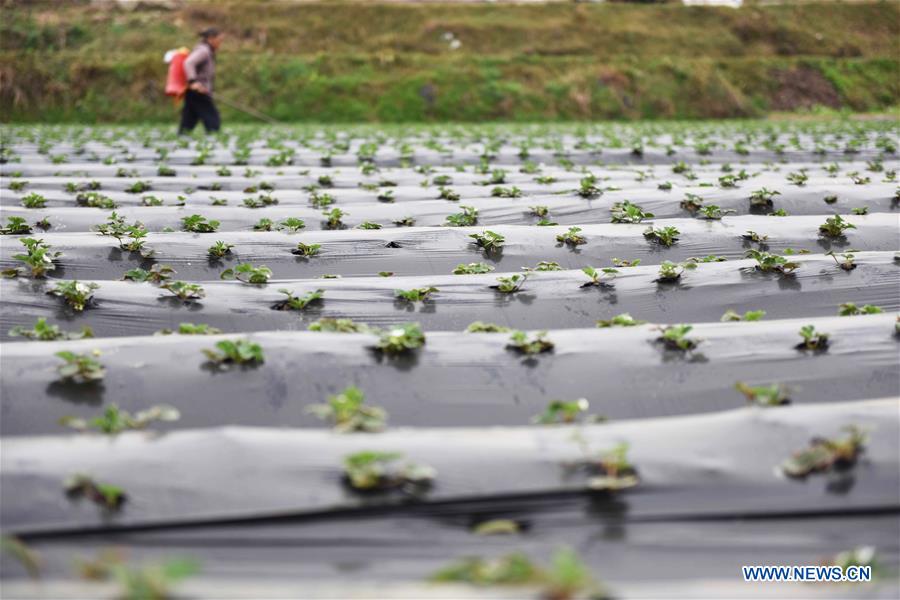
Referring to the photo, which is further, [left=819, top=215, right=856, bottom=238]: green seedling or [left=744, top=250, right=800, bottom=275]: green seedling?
[left=819, top=215, right=856, bottom=238]: green seedling

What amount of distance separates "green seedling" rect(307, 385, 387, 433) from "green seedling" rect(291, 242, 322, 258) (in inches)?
66.6

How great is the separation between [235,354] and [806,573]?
1.58m

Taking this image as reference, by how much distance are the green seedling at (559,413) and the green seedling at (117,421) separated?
3.09 ft

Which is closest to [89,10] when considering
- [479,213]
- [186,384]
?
[479,213]

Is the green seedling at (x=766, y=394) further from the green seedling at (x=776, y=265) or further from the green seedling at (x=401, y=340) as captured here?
the green seedling at (x=776, y=265)

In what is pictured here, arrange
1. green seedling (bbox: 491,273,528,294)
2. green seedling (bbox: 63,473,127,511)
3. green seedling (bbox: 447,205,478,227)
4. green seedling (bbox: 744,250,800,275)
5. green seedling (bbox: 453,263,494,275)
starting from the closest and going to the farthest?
green seedling (bbox: 63,473,127,511), green seedling (bbox: 491,273,528,294), green seedling (bbox: 744,250,800,275), green seedling (bbox: 453,263,494,275), green seedling (bbox: 447,205,478,227)

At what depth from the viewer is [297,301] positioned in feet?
9.13

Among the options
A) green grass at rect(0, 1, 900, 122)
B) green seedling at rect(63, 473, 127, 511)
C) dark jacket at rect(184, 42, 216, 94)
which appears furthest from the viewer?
green grass at rect(0, 1, 900, 122)

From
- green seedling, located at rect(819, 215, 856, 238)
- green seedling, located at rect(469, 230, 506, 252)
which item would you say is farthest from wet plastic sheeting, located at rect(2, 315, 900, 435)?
green seedling, located at rect(819, 215, 856, 238)

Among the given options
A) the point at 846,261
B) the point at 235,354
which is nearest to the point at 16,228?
the point at 235,354

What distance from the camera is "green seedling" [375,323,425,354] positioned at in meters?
2.27

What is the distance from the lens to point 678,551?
154 cm

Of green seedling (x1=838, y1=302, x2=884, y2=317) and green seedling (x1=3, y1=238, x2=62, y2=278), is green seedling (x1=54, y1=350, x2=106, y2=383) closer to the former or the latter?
green seedling (x1=3, y1=238, x2=62, y2=278)

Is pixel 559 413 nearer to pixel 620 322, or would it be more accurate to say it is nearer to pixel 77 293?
pixel 620 322
